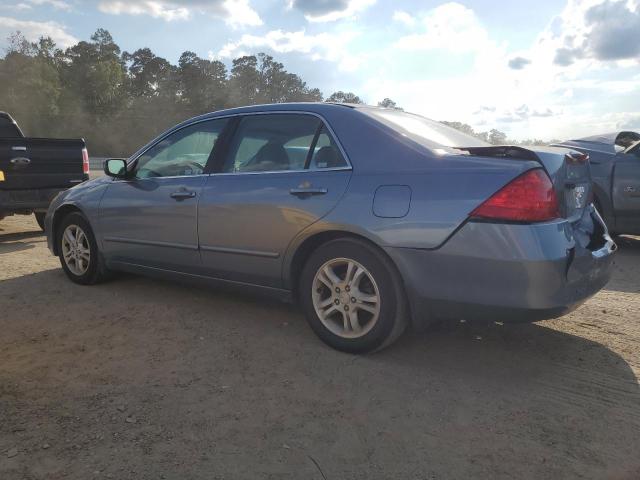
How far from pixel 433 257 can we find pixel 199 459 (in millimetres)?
1573

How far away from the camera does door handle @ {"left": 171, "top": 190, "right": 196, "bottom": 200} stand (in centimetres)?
405

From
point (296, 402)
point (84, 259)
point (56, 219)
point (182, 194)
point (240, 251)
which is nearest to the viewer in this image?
point (296, 402)

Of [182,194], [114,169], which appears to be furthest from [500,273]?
[114,169]

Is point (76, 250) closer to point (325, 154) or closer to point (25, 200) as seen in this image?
point (25, 200)

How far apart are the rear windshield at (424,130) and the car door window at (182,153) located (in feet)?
4.41

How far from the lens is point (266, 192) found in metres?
3.61

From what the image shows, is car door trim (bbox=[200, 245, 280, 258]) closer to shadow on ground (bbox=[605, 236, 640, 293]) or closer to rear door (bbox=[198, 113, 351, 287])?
rear door (bbox=[198, 113, 351, 287])

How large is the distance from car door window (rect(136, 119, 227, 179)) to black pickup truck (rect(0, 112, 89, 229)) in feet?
11.5

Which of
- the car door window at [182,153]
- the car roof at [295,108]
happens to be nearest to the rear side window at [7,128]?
the car door window at [182,153]

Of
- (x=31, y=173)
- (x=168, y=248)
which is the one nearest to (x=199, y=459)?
(x=168, y=248)

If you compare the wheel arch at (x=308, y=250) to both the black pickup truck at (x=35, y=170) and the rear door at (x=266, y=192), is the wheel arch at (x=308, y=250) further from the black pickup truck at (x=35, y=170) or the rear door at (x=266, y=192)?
the black pickup truck at (x=35, y=170)

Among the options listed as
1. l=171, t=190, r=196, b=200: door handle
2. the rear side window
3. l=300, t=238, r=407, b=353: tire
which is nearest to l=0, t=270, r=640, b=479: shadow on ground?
l=300, t=238, r=407, b=353: tire

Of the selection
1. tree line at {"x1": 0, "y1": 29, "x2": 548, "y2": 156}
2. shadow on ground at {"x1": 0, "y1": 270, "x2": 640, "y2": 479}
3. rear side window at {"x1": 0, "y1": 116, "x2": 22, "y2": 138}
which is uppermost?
tree line at {"x1": 0, "y1": 29, "x2": 548, "y2": 156}

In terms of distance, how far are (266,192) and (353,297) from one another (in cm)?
96
